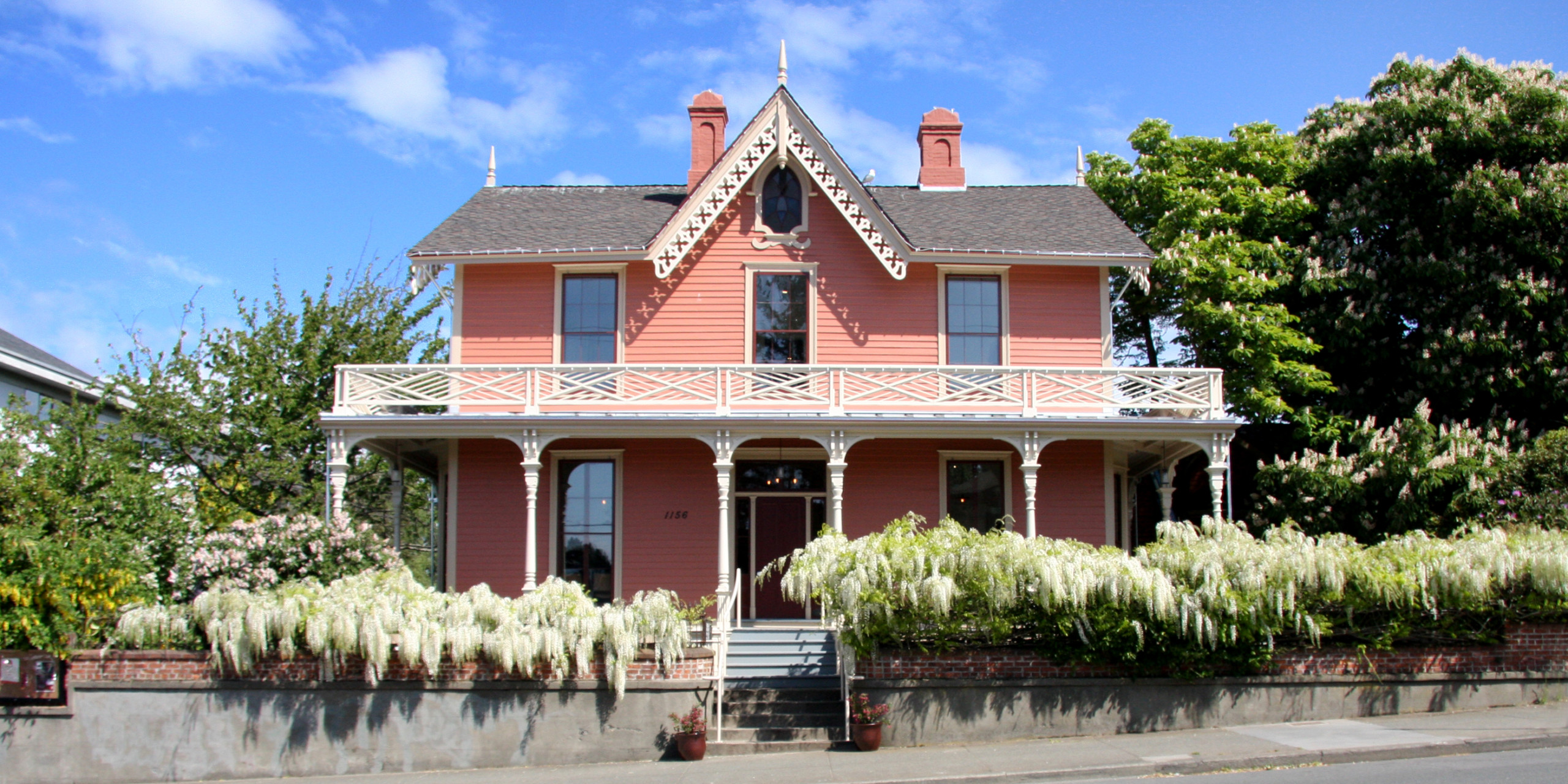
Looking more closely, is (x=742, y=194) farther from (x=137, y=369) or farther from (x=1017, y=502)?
(x=137, y=369)

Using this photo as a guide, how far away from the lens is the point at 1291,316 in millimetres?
21562

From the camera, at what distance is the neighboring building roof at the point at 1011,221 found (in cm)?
1961

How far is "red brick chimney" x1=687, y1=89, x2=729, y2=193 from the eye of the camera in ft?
71.1

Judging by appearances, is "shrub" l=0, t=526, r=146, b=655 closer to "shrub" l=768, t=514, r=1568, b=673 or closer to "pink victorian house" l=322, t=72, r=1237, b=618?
"pink victorian house" l=322, t=72, r=1237, b=618

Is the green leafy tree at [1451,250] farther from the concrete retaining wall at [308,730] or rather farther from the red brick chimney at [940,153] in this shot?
the concrete retaining wall at [308,730]

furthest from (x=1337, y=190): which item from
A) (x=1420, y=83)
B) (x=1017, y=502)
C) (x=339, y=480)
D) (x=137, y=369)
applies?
(x=137, y=369)

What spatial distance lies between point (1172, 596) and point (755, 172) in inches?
390

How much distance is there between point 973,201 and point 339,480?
12626 millimetres

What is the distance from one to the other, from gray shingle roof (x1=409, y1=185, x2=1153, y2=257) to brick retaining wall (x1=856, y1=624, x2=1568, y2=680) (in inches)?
315

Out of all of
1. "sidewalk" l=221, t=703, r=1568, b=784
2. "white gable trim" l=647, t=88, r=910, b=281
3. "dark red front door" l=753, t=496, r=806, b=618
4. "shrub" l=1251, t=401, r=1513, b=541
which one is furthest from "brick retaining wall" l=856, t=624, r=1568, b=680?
"white gable trim" l=647, t=88, r=910, b=281

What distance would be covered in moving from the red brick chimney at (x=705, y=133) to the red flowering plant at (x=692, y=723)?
37.5ft

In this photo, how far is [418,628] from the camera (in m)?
13.1

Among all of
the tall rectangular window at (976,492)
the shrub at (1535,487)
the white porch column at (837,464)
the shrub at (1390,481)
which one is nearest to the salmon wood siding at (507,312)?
the white porch column at (837,464)

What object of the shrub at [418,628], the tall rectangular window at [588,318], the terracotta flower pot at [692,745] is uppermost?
the tall rectangular window at [588,318]
